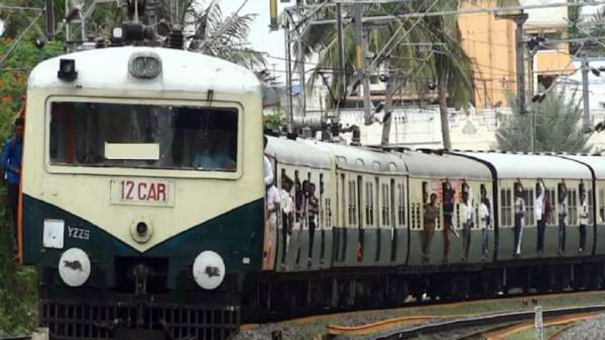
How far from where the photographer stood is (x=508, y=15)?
4303 cm

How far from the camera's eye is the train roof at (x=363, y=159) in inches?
934

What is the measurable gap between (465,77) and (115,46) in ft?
106

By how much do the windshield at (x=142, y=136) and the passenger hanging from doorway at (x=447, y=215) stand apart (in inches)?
551

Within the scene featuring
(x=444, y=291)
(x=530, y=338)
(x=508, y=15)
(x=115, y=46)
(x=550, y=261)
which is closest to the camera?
(x=115, y=46)

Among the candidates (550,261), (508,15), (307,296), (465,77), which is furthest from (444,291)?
(465,77)

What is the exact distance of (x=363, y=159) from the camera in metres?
25.3

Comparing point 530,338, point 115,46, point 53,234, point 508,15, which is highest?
point 508,15

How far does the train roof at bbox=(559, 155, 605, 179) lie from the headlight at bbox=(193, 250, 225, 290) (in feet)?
69.6

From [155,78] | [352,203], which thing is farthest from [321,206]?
[155,78]

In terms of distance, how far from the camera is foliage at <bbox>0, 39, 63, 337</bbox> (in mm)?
19781

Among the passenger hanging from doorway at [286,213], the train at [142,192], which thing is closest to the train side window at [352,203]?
the passenger hanging from doorway at [286,213]

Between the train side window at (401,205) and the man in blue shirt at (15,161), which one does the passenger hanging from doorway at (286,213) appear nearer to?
the man in blue shirt at (15,161)

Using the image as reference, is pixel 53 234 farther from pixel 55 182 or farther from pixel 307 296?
pixel 307 296

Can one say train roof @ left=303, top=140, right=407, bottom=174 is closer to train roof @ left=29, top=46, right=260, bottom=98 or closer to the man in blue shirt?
the man in blue shirt
